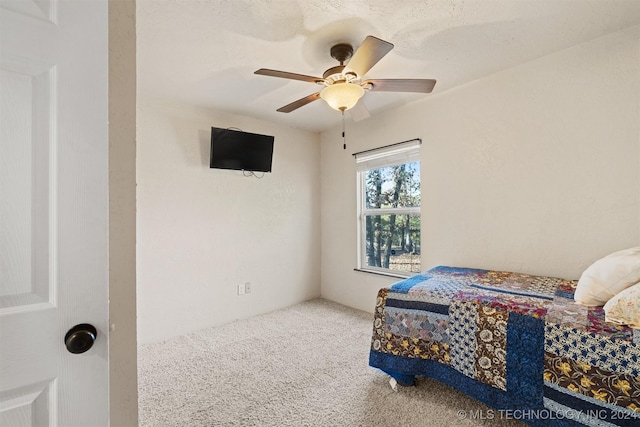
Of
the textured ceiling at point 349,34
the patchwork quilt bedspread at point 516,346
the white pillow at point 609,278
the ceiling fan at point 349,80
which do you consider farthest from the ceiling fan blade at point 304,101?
the white pillow at point 609,278

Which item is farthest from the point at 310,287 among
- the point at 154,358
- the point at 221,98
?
the point at 221,98

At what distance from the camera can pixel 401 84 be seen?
1.94 m

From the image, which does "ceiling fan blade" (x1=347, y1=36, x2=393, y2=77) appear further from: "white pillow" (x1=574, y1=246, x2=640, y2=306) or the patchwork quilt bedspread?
"white pillow" (x1=574, y1=246, x2=640, y2=306)

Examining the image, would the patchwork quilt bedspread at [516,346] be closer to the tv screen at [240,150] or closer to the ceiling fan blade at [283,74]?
the ceiling fan blade at [283,74]

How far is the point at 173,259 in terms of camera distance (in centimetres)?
289

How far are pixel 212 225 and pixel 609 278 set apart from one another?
122 inches

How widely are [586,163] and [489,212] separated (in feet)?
2.32

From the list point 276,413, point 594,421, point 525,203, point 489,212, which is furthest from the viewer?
point 489,212

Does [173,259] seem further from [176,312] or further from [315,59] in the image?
[315,59]

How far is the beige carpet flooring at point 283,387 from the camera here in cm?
168

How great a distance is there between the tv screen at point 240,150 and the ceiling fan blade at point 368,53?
5.77 feet

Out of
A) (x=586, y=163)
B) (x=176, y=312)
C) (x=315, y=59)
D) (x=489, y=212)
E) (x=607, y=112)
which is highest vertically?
(x=315, y=59)

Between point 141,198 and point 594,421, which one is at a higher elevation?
point 141,198

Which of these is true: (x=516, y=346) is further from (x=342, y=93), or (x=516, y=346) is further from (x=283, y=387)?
(x=342, y=93)
